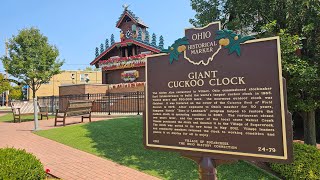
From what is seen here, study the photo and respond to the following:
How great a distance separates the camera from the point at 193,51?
3.65 metres

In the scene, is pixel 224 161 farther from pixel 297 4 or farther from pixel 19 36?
pixel 19 36

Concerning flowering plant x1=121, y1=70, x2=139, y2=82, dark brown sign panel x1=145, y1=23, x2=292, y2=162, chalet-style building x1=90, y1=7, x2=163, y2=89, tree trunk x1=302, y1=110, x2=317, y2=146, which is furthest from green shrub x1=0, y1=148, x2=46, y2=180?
flowering plant x1=121, y1=70, x2=139, y2=82

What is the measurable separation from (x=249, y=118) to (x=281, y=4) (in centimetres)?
605

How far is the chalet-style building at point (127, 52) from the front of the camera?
93.6 ft

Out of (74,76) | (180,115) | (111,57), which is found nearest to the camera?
(180,115)

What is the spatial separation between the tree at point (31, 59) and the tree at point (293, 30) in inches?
925

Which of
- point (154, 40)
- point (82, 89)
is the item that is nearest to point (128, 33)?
point (154, 40)

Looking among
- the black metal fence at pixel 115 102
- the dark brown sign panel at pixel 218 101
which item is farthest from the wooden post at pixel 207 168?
the black metal fence at pixel 115 102

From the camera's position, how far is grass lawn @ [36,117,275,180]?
5.92 metres

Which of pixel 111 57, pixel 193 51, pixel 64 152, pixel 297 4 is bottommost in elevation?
pixel 64 152

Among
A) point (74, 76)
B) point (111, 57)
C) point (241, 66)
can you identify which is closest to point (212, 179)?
point (241, 66)

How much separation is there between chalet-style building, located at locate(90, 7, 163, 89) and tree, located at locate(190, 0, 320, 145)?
63.3 ft

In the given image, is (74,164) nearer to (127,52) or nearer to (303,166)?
(303,166)

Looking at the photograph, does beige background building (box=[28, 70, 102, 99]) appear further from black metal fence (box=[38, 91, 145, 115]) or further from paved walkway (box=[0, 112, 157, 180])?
paved walkway (box=[0, 112, 157, 180])
